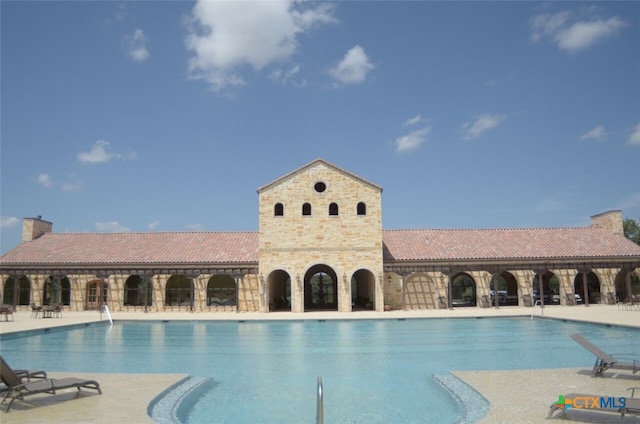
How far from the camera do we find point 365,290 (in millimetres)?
33812

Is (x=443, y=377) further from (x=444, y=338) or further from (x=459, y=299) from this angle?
(x=459, y=299)

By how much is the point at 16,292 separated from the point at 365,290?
21109 mm

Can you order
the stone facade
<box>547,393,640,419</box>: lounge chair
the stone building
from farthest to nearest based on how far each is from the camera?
the stone building → the stone facade → <box>547,393,640,419</box>: lounge chair

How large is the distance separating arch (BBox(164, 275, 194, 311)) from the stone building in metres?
0.12

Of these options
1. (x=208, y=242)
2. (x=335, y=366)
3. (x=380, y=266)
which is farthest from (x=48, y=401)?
(x=208, y=242)

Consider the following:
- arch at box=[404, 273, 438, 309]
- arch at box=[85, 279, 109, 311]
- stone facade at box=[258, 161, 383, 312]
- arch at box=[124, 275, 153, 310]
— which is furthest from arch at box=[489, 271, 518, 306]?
arch at box=[85, 279, 109, 311]

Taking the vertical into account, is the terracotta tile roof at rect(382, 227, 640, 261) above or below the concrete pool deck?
above

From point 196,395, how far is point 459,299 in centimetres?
3219

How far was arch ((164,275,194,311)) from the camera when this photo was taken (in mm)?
30591

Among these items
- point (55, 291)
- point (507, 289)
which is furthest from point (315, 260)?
point (55, 291)

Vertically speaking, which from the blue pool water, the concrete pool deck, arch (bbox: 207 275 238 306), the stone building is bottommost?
the blue pool water

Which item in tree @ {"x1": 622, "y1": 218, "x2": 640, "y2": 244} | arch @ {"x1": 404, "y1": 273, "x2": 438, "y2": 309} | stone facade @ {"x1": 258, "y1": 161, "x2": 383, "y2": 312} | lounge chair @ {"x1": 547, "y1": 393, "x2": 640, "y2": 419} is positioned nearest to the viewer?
lounge chair @ {"x1": 547, "y1": 393, "x2": 640, "y2": 419}

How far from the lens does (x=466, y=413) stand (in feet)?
25.2

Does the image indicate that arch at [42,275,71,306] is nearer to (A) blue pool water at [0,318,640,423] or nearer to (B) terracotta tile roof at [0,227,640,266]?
(B) terracotta tile roof at [0,227,640,266]
